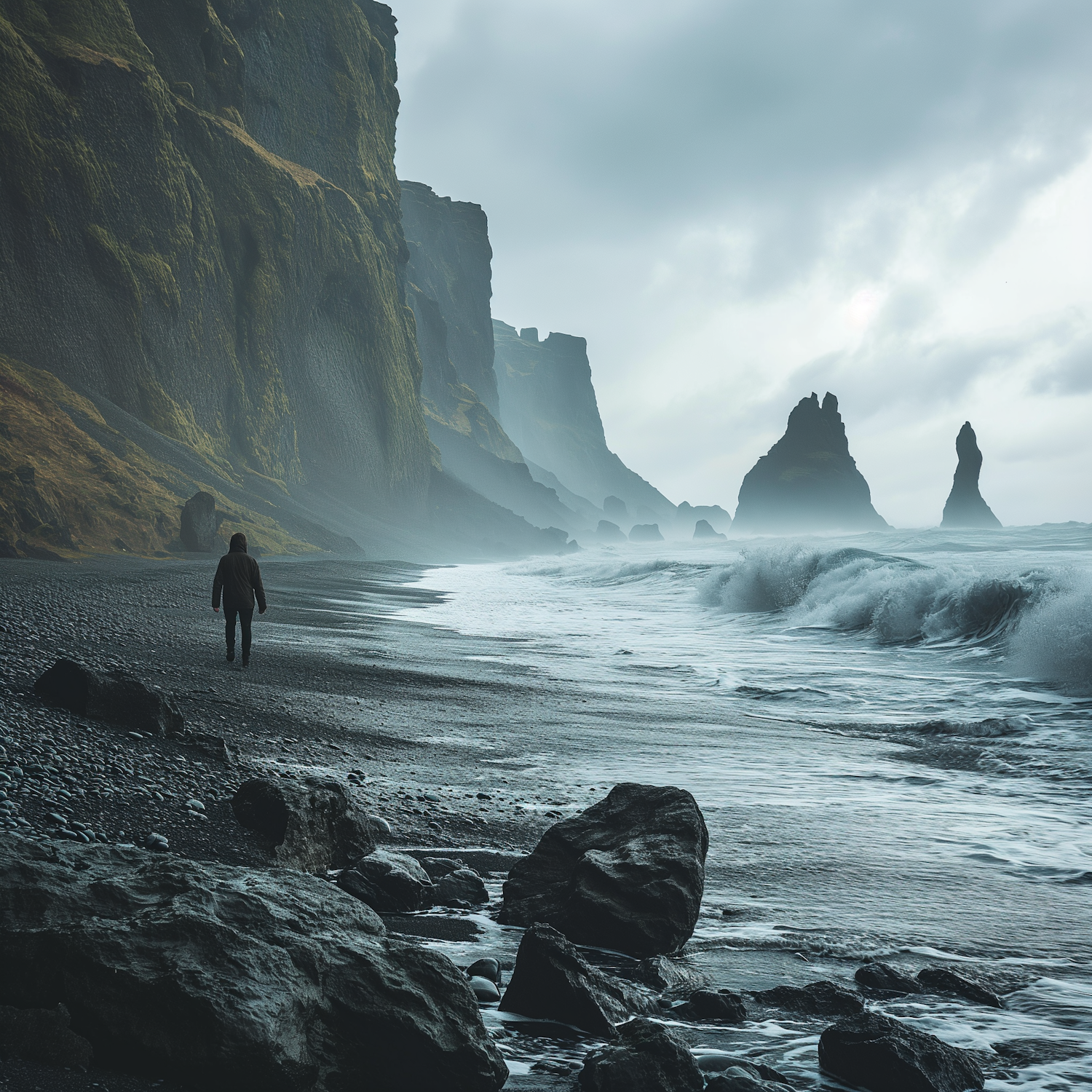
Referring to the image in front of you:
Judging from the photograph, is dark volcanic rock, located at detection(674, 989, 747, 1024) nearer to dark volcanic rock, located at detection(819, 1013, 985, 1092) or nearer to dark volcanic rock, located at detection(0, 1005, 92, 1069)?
dark volcanic rock, located at detection(819, 1013, 985, 1092)

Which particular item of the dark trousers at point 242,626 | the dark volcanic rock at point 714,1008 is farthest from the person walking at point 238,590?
the dark volcanic rock at point 714,1008

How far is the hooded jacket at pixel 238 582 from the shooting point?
29.6 feet

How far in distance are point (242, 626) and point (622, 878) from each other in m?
6.49

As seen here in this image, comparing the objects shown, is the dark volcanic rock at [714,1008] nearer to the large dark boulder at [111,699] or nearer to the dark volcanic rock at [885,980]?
the dark volcanic rock at [885,980]

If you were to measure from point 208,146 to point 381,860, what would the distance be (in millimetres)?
56815

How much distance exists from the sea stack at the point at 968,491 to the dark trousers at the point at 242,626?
388 feet

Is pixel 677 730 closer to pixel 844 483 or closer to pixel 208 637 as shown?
pixel 208 637

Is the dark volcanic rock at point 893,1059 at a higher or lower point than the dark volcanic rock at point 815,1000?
higher

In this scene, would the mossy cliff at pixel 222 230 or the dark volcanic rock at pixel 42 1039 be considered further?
the mossy cliff at pixel 222 230

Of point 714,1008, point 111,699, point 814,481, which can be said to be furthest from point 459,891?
point 814,481

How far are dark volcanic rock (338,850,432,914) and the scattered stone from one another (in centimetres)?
4

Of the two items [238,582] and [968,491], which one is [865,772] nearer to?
[238,582]

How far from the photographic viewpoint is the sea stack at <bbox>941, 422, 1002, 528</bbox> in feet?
366

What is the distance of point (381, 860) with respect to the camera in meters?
3.42
